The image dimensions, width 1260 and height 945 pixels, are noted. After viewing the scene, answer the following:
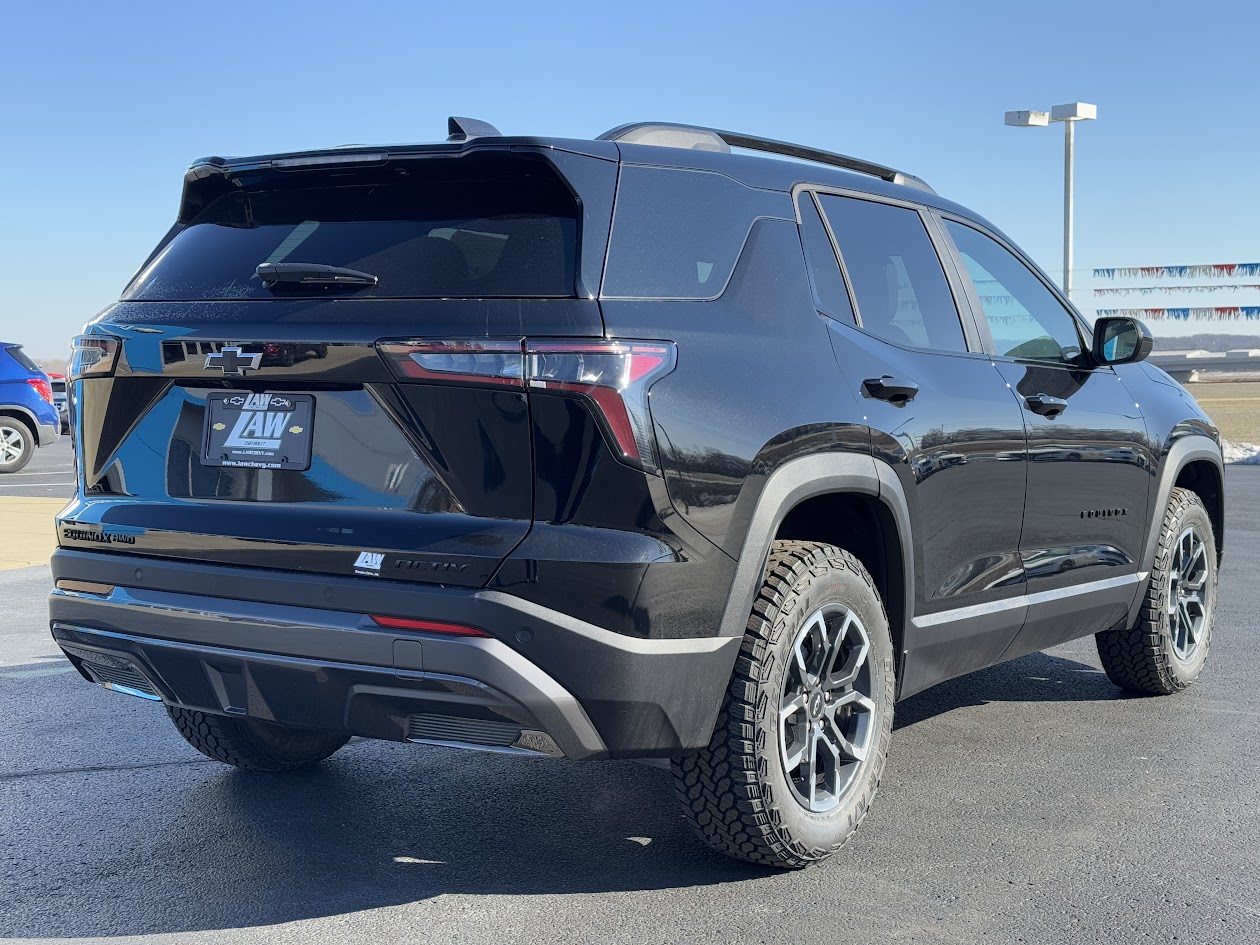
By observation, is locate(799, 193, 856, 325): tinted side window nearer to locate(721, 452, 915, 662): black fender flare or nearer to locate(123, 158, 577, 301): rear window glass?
locate(721, 452, 915, 662): black fender flare

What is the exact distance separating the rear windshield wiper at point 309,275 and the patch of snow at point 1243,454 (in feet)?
61.5

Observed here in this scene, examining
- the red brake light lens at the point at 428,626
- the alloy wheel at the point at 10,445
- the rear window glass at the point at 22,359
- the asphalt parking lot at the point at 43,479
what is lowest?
the asphalt parking lot at the point at 43,479

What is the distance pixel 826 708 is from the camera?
3.78 m

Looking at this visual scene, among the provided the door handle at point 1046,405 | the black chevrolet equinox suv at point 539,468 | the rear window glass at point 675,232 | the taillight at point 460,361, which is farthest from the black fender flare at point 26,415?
the taillight at point 460,361

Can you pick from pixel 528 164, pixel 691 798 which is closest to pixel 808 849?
pixel 691 798

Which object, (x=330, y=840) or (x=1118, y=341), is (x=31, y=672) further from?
(x=1118, y=341)

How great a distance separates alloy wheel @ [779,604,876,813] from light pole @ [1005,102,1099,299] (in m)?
21.8

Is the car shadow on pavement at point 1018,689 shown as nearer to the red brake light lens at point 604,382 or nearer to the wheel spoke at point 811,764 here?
the wheel spoke at point 811,764

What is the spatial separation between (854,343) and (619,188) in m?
0.88

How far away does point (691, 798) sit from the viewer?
11.6ft

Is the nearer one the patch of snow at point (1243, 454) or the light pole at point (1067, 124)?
the patch of snow at point (1243, 454)

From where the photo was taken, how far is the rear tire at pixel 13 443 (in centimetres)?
1812

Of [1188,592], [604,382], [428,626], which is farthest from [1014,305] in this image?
[428,626]

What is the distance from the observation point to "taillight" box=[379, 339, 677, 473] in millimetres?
3094
